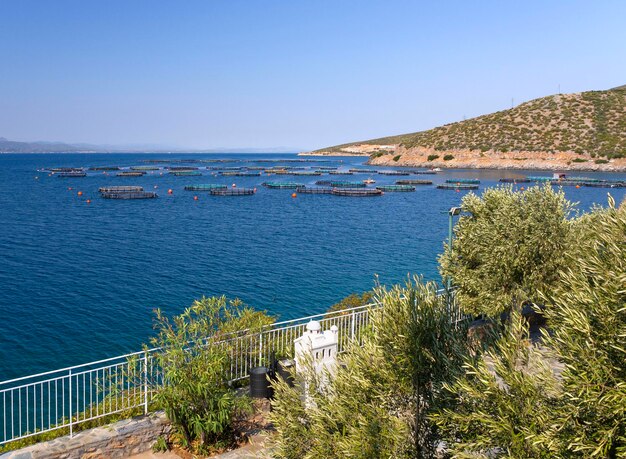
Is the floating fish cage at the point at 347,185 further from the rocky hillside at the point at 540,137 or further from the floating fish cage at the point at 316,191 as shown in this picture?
the rocky hillside at the point at 540,137

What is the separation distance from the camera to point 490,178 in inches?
4963

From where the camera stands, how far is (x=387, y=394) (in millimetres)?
8719

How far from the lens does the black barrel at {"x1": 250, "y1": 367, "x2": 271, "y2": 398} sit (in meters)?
13.2

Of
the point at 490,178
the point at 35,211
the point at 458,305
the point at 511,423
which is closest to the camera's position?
the point at 511,423

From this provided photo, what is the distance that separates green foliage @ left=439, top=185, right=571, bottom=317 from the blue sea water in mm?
7292

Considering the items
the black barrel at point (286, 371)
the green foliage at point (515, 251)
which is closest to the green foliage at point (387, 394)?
the black barrel at point (286, 371)

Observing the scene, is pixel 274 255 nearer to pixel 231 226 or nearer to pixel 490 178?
pixel 231 226

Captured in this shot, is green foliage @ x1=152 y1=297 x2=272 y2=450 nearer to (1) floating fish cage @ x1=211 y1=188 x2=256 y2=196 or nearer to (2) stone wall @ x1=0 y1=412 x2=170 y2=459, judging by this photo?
(2) stone wall @ x1=0 y1=412 x2=170 y2=459

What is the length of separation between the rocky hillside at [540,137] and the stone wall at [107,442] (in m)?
147

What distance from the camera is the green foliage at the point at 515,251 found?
17344 mm

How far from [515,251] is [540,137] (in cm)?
15230

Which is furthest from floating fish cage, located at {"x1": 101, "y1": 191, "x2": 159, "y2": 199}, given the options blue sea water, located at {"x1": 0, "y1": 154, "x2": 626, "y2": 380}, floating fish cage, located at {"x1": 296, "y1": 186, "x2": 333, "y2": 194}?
floating fish cage, located at {"x1": 296, "y1": 186, "x2": 333, "y2": 194}

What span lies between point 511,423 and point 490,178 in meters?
127

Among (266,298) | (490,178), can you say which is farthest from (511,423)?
(490,178)
